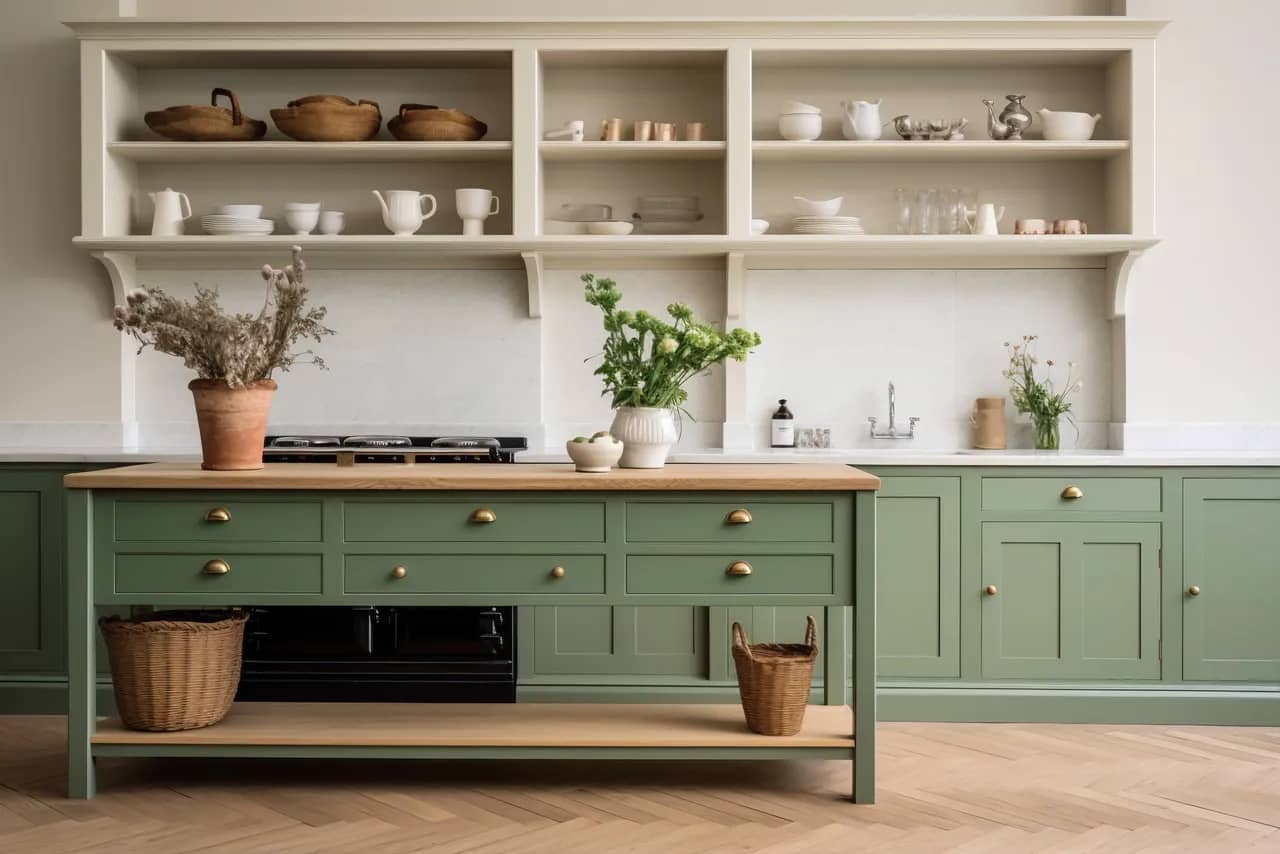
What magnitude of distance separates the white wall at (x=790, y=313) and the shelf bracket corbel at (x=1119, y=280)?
0.21 ft

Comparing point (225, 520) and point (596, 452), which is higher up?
point (596, 452)

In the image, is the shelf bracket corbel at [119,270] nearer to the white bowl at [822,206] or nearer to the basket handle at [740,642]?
the white bowl at [822,206]

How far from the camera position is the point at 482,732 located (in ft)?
9.81

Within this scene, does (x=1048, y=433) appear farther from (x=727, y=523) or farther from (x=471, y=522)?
(x=471, y=522)

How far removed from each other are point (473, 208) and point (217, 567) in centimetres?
178

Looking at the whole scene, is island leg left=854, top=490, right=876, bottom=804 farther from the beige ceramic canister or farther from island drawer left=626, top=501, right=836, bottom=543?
the beige ceramic canister

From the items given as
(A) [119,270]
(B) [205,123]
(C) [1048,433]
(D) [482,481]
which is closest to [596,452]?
(D) [482,481]

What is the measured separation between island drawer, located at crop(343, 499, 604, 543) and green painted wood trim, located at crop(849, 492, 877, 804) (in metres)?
0.64

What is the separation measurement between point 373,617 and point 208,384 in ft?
3.58

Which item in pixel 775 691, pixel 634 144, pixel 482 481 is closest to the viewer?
pixel 482 481

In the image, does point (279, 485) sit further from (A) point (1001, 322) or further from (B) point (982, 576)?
(A) point (1001, 322)

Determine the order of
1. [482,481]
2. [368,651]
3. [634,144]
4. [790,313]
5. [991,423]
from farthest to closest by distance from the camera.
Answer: [790,313] → [991,423] → [634,144] → [368,651] → [482,481]

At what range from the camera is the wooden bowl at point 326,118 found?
4.11m

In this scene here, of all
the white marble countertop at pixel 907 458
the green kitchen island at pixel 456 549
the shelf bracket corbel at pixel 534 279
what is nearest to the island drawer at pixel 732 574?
the green kitchen island at pixel 456 549
